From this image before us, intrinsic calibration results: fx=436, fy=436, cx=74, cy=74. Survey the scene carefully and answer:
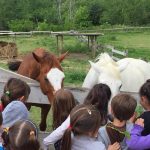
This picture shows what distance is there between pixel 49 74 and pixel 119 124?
217cm

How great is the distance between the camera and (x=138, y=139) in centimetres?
348

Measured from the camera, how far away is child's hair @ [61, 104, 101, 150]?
126 inches

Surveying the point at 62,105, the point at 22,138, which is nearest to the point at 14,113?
the point at 62,105

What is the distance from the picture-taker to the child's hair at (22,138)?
278 cm

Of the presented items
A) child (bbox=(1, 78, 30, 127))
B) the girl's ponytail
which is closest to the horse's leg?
child (bbox=(1, 78, 30, 127))

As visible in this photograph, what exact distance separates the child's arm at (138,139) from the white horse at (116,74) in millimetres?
1548

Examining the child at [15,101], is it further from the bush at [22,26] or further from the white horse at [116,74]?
the bush at [22,26]

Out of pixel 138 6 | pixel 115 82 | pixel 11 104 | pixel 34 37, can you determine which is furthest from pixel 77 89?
pixel 138 6

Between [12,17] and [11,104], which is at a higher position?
[11,104]

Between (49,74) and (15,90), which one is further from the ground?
(15,90)

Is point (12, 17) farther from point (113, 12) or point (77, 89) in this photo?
point (77, 89)

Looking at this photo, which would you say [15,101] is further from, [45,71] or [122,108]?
[45,71]

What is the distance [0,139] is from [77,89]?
1845mm

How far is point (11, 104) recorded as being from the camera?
3885mm
